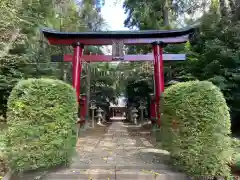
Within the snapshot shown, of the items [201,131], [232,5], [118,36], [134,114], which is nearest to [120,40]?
[118,36]

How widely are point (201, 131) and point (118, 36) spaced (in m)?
5.44

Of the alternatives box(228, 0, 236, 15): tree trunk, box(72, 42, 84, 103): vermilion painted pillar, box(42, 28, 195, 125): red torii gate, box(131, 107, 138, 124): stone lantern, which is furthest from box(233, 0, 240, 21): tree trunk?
box(131, 107, 138, 124): stone lantern

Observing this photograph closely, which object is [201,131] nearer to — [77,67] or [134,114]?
[77,67]

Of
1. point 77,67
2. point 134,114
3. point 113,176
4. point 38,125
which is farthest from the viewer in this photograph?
point 134,114

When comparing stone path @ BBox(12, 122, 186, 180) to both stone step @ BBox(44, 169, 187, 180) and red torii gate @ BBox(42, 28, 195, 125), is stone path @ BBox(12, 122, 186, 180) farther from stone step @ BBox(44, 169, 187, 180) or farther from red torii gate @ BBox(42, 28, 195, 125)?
red torii gate @ BBox(42, 28, 195, 125)

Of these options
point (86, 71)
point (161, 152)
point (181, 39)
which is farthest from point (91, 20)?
point (161, 152)

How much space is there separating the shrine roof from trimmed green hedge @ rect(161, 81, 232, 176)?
473cm

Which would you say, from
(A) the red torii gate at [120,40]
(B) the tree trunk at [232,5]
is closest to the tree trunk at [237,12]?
(B) the tree trunk at [232,5]

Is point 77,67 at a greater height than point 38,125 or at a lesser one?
greater

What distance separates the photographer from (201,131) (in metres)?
3.61

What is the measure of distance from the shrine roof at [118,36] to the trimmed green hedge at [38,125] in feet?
15.8

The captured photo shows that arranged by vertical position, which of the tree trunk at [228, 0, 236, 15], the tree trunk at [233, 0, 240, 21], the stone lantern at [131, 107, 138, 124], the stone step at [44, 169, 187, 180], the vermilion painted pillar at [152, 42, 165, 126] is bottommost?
the stone step at [44, 169, 187, 180]

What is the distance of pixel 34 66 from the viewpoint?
10.3 metres

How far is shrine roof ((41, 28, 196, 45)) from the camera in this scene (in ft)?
26.8
